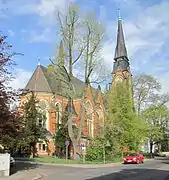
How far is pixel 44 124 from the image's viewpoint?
62344mm

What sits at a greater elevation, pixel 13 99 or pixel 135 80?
pixel 135 80

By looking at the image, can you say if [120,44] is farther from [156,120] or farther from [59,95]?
[59,95]

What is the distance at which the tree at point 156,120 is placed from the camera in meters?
68.0

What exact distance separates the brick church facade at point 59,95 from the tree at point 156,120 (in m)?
6.45

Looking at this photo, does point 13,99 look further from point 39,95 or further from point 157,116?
point 157,116

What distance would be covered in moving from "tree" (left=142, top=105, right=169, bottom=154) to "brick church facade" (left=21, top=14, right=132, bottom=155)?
6.45 meters

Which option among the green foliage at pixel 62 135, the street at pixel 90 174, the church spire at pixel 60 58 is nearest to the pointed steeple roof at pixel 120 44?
the green foliage at pixel 62 135

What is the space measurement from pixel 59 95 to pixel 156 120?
22.2m

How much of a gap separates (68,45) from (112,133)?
45.7ft

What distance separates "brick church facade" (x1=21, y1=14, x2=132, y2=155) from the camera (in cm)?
5225

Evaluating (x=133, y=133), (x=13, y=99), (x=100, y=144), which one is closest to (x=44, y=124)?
(x=133, y=133)

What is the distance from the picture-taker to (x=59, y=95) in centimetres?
6178

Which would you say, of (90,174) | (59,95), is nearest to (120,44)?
(59,95)

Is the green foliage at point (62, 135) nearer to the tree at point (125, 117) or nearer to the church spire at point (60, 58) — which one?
the tree at point (125, 117)
